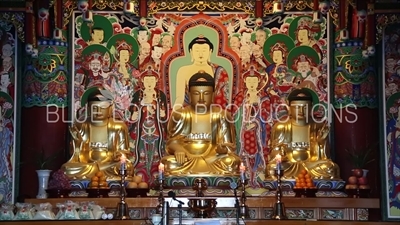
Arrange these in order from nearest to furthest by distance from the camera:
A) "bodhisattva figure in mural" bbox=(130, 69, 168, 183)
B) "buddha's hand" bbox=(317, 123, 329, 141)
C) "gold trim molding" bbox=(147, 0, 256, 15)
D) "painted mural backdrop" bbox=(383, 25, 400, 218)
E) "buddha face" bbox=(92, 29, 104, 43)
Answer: "painted mural backdrop" bbox=(383, 25, 400, 218)
"buddha's hand" bbox=(317, 123, 329, 141)
"bodhisattva figure in mural" bbox=(130, 69, 168, 183)
"buddha face" bbox=(92, 29, 104, 43)
"gold trim molding" bbox=(147, 0, 256, 15)

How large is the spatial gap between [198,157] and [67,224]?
136 inches

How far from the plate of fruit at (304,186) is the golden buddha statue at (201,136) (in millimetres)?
885

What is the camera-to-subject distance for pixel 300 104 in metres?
11.9

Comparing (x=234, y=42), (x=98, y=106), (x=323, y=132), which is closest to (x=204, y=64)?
(x=234, y=42)

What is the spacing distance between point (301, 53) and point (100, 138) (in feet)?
9.58

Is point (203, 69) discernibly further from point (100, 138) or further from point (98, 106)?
Result: point (100, 138)

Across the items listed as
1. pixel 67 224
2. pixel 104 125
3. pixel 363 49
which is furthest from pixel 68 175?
pixel 363 49

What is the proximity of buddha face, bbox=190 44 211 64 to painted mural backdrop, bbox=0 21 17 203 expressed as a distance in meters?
2.44

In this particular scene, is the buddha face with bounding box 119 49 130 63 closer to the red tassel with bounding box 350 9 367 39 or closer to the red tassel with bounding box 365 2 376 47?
the red tassel with bounding box 350 9 367 39

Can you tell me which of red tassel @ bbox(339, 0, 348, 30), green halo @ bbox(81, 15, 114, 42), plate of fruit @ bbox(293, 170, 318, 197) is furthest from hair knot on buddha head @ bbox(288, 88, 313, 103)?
green halo @ bbox(81, 15, 114, 42)

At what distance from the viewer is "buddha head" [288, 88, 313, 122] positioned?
39.2 ft

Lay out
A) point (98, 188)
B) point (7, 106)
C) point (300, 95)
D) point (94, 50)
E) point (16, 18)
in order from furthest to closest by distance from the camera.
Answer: point (94, 50), point (300, 95), point (7, 106), point (16, 18), point (98, 188)

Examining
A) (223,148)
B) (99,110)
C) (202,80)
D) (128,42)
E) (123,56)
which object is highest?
(128,42)

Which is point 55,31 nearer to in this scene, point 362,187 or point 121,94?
point 121,94
